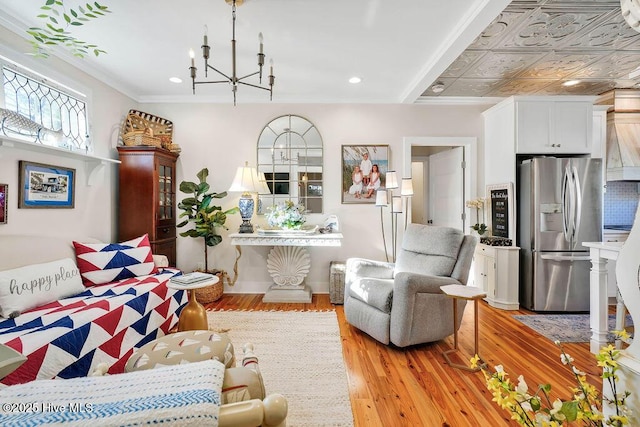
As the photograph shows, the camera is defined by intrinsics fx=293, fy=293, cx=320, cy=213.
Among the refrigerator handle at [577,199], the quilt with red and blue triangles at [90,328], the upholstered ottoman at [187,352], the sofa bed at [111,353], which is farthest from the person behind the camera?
the refrigerator handle at [577,199]

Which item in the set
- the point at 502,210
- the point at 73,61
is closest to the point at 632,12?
the point at 502,210

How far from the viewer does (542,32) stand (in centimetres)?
237

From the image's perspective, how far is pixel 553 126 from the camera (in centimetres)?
330

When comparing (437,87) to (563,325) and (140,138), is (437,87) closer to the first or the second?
(563,325)

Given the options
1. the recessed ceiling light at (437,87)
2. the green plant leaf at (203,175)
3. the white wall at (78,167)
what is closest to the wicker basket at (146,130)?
the white wall at (78,167)

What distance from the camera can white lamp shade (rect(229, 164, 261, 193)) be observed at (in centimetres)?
344

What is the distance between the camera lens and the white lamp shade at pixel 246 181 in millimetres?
3443

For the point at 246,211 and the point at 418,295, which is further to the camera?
the point at 246,211

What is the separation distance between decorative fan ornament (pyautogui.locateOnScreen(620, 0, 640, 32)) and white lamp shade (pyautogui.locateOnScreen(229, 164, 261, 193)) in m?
3.14

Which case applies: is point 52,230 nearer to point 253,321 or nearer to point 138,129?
point 138,129

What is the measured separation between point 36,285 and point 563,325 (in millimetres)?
4431

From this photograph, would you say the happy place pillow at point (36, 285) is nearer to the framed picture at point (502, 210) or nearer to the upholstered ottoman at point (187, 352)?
the upholstered ottoman at point (187, 352)

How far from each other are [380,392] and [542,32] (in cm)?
300

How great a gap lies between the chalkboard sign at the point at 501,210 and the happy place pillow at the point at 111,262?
12.7ft
